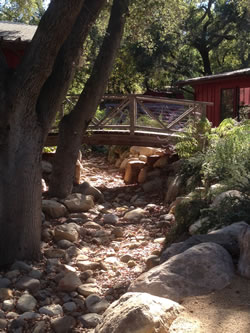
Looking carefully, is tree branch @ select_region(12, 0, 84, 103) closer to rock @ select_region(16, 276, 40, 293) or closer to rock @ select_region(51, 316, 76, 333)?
rock @ select_region(16, 276, 40, 293)

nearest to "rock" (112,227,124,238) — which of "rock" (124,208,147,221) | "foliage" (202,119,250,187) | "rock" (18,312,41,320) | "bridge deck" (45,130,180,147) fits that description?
"rock" (124,208,147,221)

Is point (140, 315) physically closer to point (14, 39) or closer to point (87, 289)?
point (87, 289)

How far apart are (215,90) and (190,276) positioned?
1474 cm

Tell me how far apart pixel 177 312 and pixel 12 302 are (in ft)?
8.45

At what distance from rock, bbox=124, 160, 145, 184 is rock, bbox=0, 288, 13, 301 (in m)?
7.15

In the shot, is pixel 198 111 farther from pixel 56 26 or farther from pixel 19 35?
pixel 56 26

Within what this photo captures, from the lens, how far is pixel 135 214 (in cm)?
923

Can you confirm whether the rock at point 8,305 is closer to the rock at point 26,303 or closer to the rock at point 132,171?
the rock at point 26,303

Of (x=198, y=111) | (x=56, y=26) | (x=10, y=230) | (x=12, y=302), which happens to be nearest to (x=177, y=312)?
(x=12, y=302)

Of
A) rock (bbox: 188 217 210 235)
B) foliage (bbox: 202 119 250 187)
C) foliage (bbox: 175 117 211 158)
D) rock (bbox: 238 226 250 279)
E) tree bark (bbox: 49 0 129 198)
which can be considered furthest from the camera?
foliage (bbox: 175 117 211 158)

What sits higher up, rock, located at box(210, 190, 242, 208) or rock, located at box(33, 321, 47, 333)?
rock, located at box(210, 190, 242, 208)

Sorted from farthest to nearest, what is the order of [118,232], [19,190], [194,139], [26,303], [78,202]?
1. [194,139]
2. [78,202]
3. [118,232]
4. [19,190]
5. [26,303]

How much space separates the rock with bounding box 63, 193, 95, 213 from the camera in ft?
30.5

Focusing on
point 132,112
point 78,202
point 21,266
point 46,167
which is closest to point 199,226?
point 21,266
